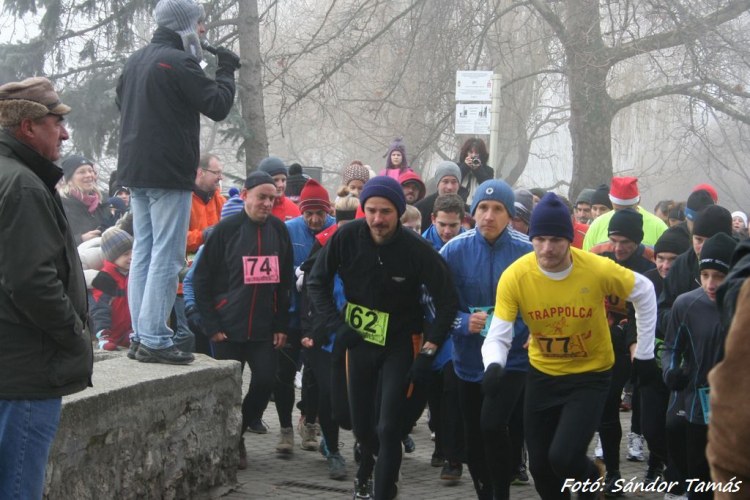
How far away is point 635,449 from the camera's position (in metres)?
8.39

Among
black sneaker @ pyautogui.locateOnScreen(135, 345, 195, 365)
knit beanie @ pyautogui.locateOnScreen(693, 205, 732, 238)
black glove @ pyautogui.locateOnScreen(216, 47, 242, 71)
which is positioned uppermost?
black glove @ pyautogui.locateOnScreen(216, 47, 242, 71)

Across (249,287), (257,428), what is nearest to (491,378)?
(249,287)

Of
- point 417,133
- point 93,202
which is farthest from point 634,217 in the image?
point 417,133

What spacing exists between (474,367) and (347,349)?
2.80 feet

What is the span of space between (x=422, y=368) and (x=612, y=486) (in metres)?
2.00

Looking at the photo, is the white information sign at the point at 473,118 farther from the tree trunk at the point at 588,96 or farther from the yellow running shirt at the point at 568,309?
the yellow running shirt at the point at 568,309

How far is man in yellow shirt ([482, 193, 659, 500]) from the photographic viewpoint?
19.0ft

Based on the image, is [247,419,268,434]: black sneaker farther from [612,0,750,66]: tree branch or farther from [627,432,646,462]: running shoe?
[612,0,750,66]: tree branch

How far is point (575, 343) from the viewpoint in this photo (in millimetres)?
5852

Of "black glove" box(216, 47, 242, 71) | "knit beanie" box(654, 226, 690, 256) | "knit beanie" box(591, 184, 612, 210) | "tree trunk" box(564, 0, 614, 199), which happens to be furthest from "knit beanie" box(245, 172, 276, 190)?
"tree trunk" box(564, 0, 614, 199)

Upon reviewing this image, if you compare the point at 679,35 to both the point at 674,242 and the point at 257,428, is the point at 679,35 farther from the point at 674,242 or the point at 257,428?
the point at 257,428

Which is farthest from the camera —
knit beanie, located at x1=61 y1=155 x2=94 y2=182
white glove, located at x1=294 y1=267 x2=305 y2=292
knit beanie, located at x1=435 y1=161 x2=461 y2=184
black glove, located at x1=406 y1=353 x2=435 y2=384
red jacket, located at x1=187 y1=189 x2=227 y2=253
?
knit beanie, located at x1=61 y1=155 x2=94 y2=182

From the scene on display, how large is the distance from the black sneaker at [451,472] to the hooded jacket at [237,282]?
1647 mm

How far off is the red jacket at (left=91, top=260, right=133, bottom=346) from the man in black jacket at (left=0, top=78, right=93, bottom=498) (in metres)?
4.95
